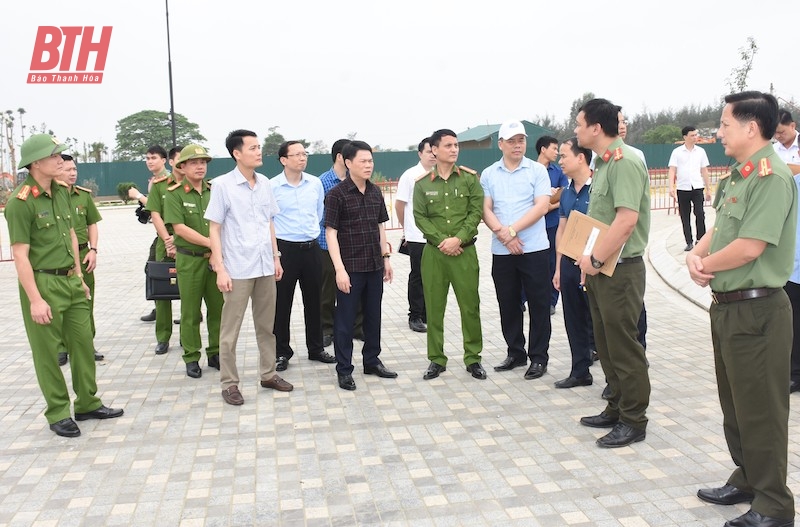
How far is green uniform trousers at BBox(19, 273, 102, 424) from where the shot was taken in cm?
418

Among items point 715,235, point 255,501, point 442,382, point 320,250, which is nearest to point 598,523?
point 715,235

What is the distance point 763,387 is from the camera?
9.24ft

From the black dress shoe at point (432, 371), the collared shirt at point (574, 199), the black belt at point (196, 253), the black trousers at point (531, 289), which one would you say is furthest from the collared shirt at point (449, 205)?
the black belt at point (196, 253)

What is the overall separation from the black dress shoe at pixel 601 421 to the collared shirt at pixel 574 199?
1513 mm

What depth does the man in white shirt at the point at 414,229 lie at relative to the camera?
645 cm

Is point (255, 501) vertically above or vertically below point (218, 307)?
below

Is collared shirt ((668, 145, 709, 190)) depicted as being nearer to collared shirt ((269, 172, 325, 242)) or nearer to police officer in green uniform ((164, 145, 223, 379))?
collared shirt ((269, 172, 325, 242))

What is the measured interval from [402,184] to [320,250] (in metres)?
1.10

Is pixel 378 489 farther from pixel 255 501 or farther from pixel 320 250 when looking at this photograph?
pixel 320 250

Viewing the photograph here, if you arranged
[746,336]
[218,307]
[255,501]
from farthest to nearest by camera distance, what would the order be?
1. [218,307]
2. [255,501]
3. [746,336]

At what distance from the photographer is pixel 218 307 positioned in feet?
18.3

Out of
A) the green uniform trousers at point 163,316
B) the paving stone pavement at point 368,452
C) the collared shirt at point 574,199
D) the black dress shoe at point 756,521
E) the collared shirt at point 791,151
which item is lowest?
the paving stone pavement at point 368,452

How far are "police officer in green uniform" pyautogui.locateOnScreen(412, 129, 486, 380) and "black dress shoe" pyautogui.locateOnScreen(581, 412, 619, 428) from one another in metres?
1.13

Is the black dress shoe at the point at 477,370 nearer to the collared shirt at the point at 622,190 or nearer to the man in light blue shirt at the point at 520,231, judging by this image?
the man in light blue shirt at the point at 520,231
